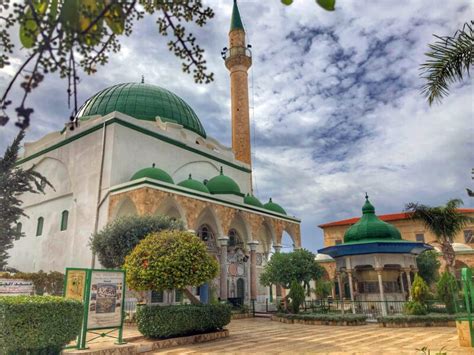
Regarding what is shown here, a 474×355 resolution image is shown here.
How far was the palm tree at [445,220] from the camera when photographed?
59.5 feet

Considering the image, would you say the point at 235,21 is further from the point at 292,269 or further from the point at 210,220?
the point at 292,269

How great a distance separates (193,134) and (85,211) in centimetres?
1014

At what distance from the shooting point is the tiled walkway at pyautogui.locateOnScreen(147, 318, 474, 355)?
787 centimetres

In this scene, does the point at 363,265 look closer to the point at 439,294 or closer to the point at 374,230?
the point at 374,230

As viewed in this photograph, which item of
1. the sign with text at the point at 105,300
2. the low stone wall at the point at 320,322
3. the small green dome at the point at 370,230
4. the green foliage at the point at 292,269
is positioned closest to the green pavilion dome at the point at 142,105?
the green foliage at the point at 292,269

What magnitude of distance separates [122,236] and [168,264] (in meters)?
5.63

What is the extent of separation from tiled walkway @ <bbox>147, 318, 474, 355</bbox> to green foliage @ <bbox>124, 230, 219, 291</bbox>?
165 cm

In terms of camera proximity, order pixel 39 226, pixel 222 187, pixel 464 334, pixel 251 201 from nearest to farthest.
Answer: pixel 464 334 → pixel 222 187 → pixel 39 226 → pixel 251 201

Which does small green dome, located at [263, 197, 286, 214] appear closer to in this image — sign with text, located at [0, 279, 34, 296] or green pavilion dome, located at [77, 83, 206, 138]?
green pavilion dome, located at [77, 83, 206, 138]

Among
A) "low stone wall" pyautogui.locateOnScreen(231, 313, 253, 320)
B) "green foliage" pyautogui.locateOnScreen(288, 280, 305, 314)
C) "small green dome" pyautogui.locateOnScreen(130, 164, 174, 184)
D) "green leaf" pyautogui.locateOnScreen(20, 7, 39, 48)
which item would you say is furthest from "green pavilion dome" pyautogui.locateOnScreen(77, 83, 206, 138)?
"green leaf" pyautogui.locateOnScreen(20, 7, 39, 48)

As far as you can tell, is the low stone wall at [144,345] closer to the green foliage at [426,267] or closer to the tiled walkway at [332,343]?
the tiled walkway at [332,343]

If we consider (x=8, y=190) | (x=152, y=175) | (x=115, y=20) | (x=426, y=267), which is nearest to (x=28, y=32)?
(x=115, y=20)

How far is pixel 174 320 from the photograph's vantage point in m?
9.11

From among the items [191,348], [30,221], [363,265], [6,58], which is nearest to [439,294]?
[363,265]
